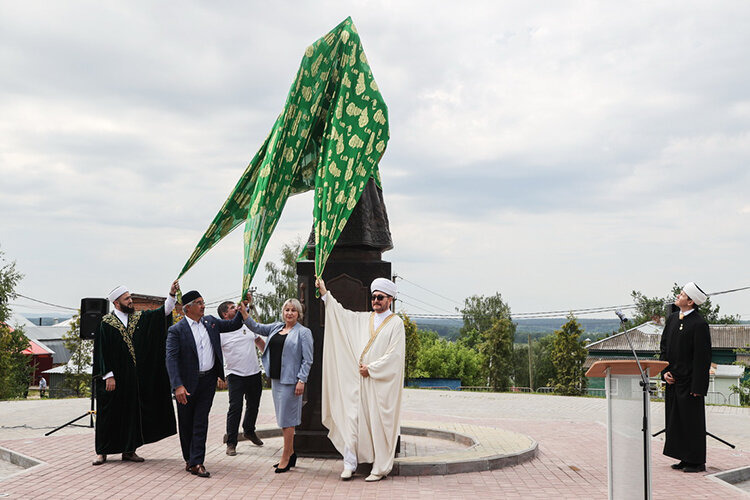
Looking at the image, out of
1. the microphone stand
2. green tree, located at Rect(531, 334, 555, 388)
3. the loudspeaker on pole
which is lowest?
green tree, located at Rect(531, 334, 555, 388)

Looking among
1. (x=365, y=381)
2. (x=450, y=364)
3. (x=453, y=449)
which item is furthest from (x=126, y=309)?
(x=450, y=364)

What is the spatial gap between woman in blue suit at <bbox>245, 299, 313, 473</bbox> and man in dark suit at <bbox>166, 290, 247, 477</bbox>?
0.61m

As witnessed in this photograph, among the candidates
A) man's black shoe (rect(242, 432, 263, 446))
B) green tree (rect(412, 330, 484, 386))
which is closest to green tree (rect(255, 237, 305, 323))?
green tree (rect(412, 330, 484, 386))

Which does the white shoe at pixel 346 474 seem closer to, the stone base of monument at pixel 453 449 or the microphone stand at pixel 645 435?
the stone base of monument at pixel 453 449

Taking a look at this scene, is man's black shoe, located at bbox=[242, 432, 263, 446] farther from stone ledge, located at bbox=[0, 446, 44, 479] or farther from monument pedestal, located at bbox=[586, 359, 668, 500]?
monument pedestal, located at bbox=[586, 359, 668, 500]

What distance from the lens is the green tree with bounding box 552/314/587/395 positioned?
25.7 meters

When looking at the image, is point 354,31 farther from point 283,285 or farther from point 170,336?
point 283,285

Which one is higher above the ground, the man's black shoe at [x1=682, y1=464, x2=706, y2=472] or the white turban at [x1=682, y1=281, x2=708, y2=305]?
the white turban at [x1=682, y1=281, x2=708, y2=305]

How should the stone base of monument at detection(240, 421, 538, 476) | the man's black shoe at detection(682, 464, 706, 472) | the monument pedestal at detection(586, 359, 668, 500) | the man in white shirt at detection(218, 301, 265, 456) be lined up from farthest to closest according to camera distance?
the man in white shirt at detection(218, 301, 265, 456), the man's black shoe at detection(682, 464, 706, 472), the stone base of monument at detection(240, 421, 538, 476), the monument pedestal at detection(586, 359, 668, 500)

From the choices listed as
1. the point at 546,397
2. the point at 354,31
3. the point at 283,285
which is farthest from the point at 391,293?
the point at 283,285

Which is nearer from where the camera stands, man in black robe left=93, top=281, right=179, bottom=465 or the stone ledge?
man in black robe left=93, top=281, right=179, bottom=465

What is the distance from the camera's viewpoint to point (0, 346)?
2109 cm

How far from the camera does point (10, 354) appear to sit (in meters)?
22.6

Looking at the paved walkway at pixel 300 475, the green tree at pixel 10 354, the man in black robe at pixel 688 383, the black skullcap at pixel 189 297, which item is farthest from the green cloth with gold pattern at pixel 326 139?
the green tree at pixel 10 354
